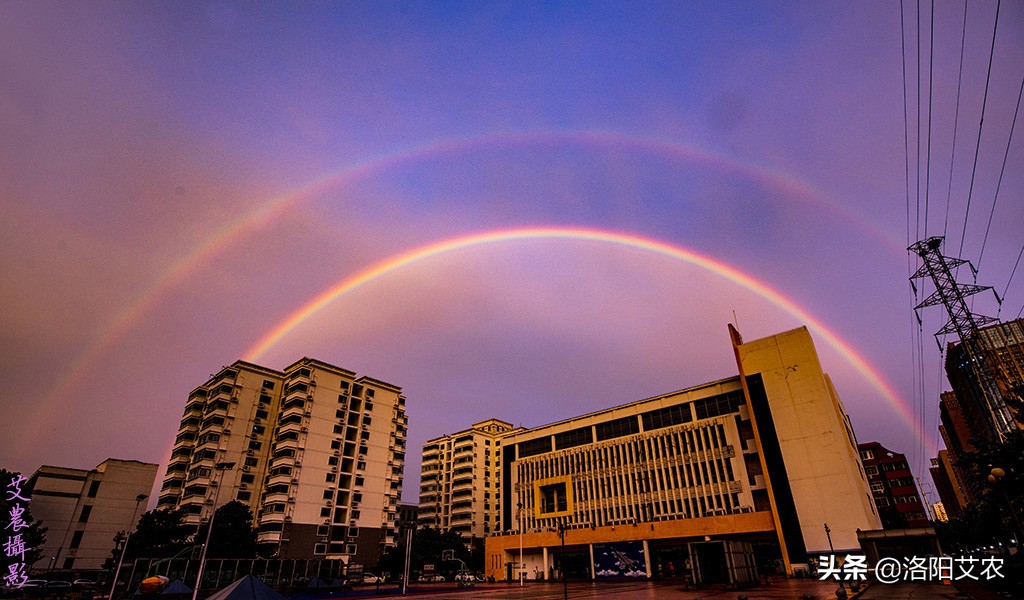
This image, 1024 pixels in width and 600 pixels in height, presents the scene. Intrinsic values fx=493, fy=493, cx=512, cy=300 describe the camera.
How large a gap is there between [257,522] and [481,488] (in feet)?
158

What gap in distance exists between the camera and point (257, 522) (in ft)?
231

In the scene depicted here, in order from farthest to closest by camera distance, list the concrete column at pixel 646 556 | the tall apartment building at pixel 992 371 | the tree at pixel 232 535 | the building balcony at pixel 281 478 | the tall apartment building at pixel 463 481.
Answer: the tall apartment building at pixel 463 481, the building balcony at pixel 281 478, the concrete column at pixel 646 556, the tree at pixel 232 535, the tall apartment building at pixel 992 371

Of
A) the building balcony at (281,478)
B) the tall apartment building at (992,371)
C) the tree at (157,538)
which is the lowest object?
the tree at (157,538)

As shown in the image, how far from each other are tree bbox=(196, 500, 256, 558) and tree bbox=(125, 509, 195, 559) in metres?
2.45

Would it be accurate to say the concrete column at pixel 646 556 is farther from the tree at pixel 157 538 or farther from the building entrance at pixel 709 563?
the tree at pixel 157 538

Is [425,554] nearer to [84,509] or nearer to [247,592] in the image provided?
[84,509]

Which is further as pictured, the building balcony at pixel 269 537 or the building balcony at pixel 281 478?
the building balcony at pixel 281 478

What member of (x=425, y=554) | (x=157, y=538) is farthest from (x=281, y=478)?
(x=425, y=554)

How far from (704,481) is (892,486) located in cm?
7516

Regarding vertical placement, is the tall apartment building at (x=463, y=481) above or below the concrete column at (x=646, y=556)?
above

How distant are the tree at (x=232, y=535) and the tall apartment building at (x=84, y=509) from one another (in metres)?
26.7

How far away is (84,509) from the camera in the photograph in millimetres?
78125

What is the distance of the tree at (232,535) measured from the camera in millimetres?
52125

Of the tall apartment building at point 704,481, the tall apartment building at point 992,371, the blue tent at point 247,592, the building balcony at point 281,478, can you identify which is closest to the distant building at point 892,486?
the tall apartment building at point 992,371
